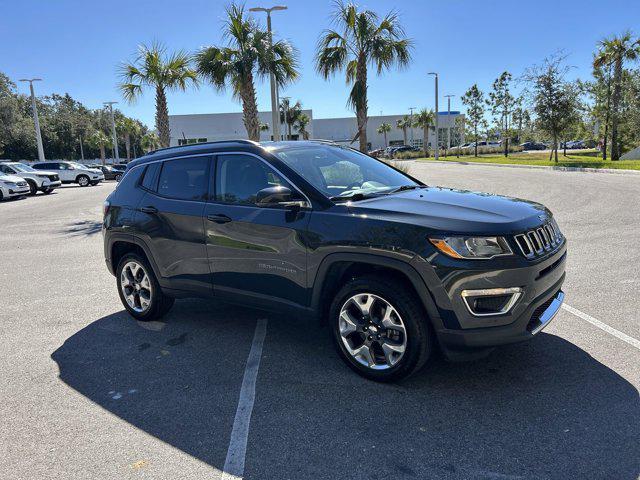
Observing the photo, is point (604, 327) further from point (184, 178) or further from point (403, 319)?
point (184, 178)

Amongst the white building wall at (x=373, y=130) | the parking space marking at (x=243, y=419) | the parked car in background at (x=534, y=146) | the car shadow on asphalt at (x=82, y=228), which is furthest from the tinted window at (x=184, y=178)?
the parked car in background at (x=534, y=146)

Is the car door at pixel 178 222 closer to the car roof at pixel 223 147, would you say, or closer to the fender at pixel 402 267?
the car roof at pixel 223 147

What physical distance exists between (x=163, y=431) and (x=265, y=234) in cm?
160

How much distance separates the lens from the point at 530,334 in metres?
3.26

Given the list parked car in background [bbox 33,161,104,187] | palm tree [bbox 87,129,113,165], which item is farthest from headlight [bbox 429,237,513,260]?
palm tree [bbox 87,129,113,165]

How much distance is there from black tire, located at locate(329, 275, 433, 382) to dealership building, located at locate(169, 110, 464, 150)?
185 ft

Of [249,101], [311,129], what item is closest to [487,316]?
[249,101]

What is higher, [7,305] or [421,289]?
[421,289]

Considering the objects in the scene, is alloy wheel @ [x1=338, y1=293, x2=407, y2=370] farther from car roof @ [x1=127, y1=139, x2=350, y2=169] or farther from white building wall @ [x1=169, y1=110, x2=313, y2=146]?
white building wall @ [x1=169, y1=110, x2=313, y2=146]

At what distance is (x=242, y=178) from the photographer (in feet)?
14.1

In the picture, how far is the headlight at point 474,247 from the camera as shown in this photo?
10.3 ft

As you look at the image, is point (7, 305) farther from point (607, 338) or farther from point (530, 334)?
point (607, 338)

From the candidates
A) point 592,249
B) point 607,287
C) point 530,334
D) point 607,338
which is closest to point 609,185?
point 592,249

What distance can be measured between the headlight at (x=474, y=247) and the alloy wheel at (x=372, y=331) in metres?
0.58
